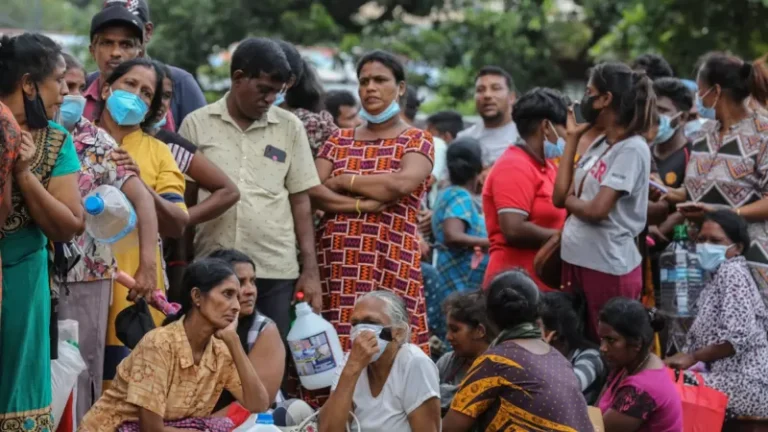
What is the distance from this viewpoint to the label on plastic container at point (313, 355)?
646 cm

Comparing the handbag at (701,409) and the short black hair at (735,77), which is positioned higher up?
the short black hair at (735,77)

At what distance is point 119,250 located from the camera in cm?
618

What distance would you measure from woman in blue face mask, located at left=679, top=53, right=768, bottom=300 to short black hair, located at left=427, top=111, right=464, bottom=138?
3377 mm

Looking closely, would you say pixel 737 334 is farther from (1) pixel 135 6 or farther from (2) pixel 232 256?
(1) pixel 135 6

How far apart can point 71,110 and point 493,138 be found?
4288 mm

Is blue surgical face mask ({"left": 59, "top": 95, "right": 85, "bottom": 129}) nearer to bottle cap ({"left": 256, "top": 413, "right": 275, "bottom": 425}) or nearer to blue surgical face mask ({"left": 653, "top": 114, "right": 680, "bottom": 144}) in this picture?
bottle cap ({"left": 256, "top": 413, "right": 275, "bottom": 425})

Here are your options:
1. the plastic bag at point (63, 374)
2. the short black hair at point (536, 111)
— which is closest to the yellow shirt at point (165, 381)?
the plastic bag at point (63, 374)

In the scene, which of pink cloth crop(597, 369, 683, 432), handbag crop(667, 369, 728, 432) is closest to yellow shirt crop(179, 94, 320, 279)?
pink cloth crop(597, 369, 683, 432)

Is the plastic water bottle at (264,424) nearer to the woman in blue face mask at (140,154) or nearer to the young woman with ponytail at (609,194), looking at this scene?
the woman in blue face mask at (140,154)

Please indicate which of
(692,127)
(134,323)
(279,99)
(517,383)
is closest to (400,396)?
(517,383)

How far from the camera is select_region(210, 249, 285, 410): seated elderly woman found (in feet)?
19.5

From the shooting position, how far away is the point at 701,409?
683 cm

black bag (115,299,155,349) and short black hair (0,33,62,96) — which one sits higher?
short black hair (0,33,62,96)

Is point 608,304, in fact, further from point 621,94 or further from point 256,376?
point 256,376
